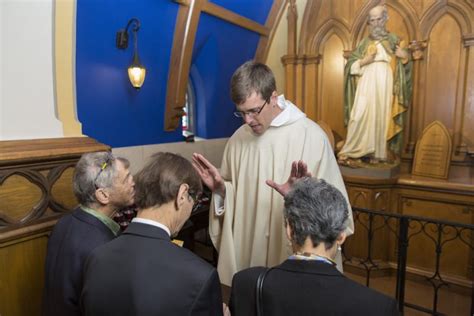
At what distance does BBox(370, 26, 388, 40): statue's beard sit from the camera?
444 cm

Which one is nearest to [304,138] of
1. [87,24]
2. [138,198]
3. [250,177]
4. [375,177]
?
[250,177]

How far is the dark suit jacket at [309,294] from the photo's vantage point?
0.97 m

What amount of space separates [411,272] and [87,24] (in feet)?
15.5

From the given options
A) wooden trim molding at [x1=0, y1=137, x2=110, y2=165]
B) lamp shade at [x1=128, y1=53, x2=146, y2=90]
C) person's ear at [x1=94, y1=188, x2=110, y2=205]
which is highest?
lamp shade at [x1=128, y1=53, x2=146, y2=90]

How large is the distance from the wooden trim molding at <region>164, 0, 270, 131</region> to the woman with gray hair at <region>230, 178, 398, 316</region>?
353 cm

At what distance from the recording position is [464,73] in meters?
4.56

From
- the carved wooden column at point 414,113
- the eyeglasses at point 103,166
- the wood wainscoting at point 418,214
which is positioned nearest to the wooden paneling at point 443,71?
the carved wooden column at point 414,113

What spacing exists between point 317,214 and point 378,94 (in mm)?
3907

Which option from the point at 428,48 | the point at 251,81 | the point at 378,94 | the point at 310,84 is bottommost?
the point at 251,81

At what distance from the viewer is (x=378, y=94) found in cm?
455

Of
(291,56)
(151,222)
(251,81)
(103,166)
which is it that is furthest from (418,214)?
(151,222)

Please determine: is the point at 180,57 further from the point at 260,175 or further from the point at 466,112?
the point at 466,112

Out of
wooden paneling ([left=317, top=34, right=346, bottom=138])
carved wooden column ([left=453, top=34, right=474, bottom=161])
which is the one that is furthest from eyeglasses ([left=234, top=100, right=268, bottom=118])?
wooden paneling ([left=317, top=34, right=346, bottom=138])

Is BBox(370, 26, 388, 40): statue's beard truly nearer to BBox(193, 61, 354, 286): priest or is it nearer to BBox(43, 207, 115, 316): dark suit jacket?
BBox(193, 61, 354, 286): priest
